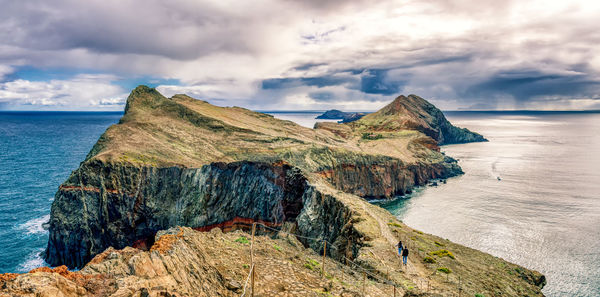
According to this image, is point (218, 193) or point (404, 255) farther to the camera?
point (218, 193)

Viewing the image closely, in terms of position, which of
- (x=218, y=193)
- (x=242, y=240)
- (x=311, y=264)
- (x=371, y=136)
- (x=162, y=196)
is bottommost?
(x=162, y=196)

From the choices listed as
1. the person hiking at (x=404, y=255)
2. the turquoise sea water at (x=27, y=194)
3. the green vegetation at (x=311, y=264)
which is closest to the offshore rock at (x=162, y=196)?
the turquoise sea water at (x=27, y=194)

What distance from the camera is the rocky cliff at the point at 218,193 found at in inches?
1452

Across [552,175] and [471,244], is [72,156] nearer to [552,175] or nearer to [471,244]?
[471,244]

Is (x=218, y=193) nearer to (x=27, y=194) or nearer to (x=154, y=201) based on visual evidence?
(x=154, y=201)

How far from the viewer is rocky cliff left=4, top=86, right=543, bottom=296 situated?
121ft

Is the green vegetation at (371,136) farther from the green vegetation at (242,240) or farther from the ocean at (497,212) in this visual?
the green vegetation at (242,240)

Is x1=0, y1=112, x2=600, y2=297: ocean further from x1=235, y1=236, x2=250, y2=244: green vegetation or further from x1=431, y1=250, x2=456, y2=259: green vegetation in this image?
x1=235, y1=236, x2=250, y2=244: green vegetation

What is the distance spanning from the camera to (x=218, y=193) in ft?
221

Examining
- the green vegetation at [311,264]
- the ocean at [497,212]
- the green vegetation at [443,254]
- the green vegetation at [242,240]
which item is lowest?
the ocean at [497,212]

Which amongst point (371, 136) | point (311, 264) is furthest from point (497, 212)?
point (371, 136)

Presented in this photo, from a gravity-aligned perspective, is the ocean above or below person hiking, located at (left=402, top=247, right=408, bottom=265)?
below

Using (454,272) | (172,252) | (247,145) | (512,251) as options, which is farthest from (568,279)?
(247,145)

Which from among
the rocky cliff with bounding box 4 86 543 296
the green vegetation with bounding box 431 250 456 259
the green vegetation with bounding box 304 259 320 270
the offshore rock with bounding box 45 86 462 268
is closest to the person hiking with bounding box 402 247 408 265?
the rocky cliff with bounding box 4 86 543 296
